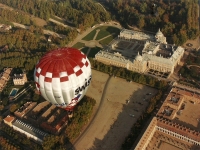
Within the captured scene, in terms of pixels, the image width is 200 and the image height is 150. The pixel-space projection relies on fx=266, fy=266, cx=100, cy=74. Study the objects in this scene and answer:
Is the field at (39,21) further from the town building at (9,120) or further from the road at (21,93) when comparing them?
the town building at (9,120)

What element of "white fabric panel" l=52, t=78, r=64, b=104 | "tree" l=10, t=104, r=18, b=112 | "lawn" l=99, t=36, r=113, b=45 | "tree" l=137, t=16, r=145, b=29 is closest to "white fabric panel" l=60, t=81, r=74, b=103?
"white fabric panel" l=52, t=78, r=64, b=104

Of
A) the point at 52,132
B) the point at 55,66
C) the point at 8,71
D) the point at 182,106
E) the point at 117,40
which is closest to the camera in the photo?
the point at 55,66

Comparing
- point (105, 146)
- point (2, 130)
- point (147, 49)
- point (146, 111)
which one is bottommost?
point (2, 130)

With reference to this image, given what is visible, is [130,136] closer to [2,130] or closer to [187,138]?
[187,138]

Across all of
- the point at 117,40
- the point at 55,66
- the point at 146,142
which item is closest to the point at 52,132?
the point at 55,66

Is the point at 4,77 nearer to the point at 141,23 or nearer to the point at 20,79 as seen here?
the point at 20,79

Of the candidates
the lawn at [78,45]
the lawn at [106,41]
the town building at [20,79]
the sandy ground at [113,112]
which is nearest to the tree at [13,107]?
the town building at [20,79]

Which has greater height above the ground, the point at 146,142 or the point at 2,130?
the point at 146,142

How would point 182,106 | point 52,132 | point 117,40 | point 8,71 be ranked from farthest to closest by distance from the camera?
1. point 117,40
2. point 8,71
3. point 182,106
4. point 52,132

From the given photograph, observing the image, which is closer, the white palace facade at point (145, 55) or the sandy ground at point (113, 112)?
the sandy ground at point (113, 112)
